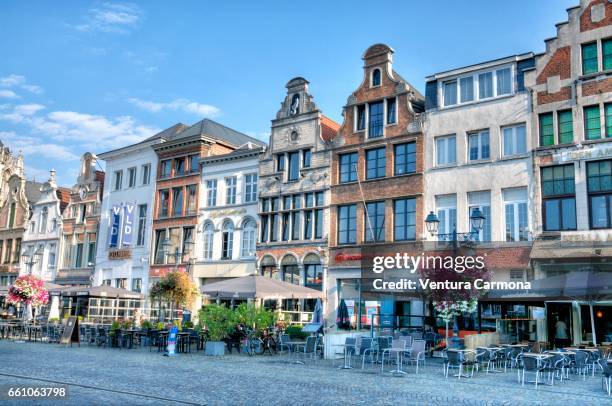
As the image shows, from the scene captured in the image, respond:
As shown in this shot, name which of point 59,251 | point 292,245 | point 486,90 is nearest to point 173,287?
point 292,245

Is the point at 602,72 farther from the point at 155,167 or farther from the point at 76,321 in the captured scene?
the point at 155,167

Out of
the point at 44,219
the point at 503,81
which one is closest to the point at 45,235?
the point at 44,219

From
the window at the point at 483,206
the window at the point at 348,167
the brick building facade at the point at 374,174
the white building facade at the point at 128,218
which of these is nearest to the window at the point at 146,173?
the white building facade at the point at 128,218

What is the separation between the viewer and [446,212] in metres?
28.1

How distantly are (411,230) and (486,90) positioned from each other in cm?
719

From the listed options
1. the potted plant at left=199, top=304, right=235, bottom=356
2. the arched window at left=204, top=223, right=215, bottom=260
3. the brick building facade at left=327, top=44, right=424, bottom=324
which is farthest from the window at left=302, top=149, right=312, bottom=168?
the potted plant at left=199, top=304, right=235, bottom=356

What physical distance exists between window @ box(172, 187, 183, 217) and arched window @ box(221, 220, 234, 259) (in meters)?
4.04

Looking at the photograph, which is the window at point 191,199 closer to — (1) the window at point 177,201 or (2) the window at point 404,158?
(1) the window at point 177,201

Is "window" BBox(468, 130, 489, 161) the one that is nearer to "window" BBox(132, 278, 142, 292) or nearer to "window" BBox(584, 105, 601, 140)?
"window" BBox(584, 105, 601, 140)

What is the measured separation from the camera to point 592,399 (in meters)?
12.1

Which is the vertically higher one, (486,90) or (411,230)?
(486,90)

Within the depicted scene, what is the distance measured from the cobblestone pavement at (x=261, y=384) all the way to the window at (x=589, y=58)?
14082 millimetres

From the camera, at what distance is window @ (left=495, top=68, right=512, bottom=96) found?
2697cm

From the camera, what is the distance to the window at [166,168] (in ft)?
134
